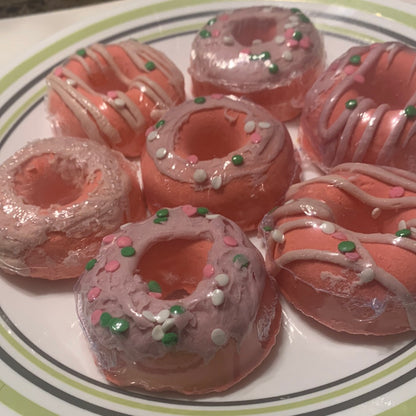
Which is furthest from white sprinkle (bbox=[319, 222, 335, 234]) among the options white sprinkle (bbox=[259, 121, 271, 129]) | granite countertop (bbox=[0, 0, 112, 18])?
granite countertop (bbox=[0, 0, 112, 18])

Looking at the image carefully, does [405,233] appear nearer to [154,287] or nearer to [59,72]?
[154,287]

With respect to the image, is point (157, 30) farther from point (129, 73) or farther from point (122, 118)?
point (122, 118)

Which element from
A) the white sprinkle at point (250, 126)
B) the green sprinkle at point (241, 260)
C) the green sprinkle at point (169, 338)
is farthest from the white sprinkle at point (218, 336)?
the white sprinkle at point (250, 126)

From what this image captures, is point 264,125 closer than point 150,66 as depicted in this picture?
Yes

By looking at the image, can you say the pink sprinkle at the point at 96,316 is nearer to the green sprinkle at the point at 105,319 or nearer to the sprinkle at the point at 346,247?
the green sprinkle at the point at 105,319

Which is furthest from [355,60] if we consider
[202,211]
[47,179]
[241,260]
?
[47,179]

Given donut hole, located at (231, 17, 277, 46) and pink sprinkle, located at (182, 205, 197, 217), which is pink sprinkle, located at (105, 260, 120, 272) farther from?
donut hole, located at (231, 17, 277, 46)
